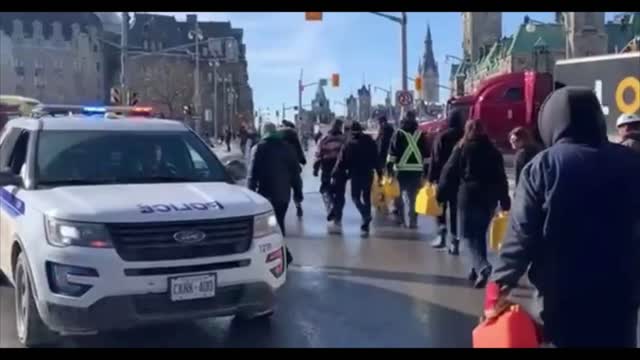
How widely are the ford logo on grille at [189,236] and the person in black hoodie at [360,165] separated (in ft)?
23.0

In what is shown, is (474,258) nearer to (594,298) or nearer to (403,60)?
(594,298)

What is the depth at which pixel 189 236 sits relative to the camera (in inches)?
242

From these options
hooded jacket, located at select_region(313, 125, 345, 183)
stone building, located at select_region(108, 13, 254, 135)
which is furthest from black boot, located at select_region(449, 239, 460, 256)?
stone building, located at select_region(108, 13, 254, 135)

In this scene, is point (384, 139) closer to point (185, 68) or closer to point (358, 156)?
point (358, 156)

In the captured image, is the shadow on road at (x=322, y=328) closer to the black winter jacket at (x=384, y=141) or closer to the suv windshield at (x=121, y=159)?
the suv windshield at (x=121, y=159)

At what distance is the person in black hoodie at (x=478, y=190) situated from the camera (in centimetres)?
862

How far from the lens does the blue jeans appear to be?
8.66m

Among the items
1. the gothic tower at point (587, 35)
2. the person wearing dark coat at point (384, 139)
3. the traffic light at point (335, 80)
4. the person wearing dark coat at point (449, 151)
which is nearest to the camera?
the person wearing dark coat at point (449, 151)

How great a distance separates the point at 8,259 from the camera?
23.2 feet

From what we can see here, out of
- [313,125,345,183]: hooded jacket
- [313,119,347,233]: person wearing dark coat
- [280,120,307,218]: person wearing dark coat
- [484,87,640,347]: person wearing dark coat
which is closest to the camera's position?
[484,87,640,347]: person wearing dark coat

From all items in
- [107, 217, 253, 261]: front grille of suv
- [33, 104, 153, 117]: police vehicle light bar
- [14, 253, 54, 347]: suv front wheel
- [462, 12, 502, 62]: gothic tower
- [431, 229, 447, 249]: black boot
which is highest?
[462, 12, 502, 62]: gothic tower

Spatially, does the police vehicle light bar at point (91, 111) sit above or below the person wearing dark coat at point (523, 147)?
above

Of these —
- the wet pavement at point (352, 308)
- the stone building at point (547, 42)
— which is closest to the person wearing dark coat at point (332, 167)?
the wet pavement at point (352, 308)

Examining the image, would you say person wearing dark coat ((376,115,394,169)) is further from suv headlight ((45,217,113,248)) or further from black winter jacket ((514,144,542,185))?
suv headlight ((45,217,113,248))
